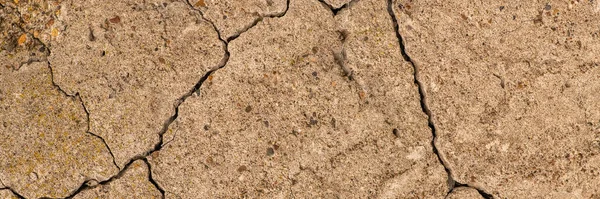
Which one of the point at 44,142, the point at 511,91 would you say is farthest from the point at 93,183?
the point at 511,91

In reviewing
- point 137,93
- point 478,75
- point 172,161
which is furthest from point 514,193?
point 137,93

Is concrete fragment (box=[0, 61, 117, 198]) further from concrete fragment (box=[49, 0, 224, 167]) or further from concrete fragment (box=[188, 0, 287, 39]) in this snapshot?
concrete fragment (box=[188, 0, 287, 39])

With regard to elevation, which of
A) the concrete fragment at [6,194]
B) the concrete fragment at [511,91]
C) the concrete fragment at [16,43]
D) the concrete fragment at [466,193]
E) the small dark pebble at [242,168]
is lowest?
the concrete fragment at [6,194]

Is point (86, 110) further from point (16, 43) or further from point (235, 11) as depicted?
point (235, 11)

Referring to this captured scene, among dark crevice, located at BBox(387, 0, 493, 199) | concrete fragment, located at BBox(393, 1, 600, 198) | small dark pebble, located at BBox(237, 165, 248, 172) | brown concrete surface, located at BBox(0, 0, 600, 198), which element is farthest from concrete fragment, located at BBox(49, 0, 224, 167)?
concrete fragment, located at BBox(393, 1, 600, 198)

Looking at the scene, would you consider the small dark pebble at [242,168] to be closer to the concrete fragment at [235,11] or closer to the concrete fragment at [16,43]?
the concrete fragment at [235,11]

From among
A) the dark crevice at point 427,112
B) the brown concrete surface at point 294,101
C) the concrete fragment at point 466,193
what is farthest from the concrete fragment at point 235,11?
the concrete fragment at point 466,193
